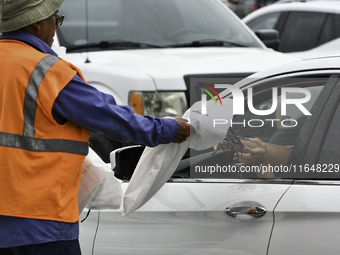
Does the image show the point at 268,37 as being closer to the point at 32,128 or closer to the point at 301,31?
the point at 301,31

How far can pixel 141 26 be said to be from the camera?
25.5 ft

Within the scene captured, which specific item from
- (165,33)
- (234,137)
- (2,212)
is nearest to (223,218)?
(234,137)

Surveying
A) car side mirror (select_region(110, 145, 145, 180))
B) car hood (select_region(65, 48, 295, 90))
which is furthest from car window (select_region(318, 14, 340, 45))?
car side mirror (select_region(110, 145, 145, 180))

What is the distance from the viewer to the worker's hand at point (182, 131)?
11.1 feet

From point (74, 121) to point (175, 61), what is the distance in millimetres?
4155

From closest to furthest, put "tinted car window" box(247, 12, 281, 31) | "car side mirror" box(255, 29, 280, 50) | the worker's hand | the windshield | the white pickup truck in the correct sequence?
the worker's hand
the white pickup truck
the windshield
"car side mirror" box(255, 29, 280, 50)
"tinted car window" box(247, 12, 281, 31)

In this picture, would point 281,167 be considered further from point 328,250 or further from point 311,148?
point 328,250

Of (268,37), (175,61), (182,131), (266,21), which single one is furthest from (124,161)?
(266,21)

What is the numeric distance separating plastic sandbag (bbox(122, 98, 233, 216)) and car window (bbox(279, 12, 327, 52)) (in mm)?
8363

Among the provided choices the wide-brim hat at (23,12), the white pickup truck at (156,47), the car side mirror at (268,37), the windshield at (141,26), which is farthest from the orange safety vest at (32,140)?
the car side mirror at (268,37)

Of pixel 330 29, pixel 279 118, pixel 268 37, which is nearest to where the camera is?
pixel 279 118

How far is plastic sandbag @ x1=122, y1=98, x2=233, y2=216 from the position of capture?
3.46 metres

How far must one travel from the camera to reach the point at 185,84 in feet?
22.7

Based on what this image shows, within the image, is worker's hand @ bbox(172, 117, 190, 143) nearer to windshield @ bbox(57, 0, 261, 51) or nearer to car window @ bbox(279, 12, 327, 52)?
windshield @ bbox(57, 0, 261, 51)
